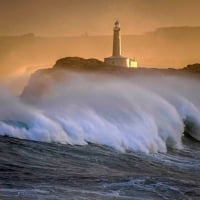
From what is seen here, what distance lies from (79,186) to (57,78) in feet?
64.8

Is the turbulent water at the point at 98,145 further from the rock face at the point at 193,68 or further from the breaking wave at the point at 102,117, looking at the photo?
the rock face at the point at 193,68


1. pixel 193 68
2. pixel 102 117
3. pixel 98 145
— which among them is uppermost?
pixel 193 68

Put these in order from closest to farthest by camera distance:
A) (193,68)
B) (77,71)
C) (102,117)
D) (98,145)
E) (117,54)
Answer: (98,145)
(102,117)
(77,71)
(117,54)
(193,68)

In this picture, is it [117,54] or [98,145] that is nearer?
[98,145]

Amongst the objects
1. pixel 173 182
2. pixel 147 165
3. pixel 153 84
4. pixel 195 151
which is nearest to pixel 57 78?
pixel 153 84

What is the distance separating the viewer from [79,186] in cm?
916

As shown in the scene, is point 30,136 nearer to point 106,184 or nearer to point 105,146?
point 105,146

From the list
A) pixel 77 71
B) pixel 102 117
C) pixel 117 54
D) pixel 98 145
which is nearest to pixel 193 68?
pixel 117 54

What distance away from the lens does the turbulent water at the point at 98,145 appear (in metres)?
9.16

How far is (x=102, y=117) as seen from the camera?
66.4ft

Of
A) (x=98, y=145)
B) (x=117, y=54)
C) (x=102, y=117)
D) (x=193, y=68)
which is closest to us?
(x=98, y=145)

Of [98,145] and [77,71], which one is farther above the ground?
[77,71]

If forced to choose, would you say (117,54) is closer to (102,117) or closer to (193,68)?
(193,68)

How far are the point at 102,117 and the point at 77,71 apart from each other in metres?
23.4
